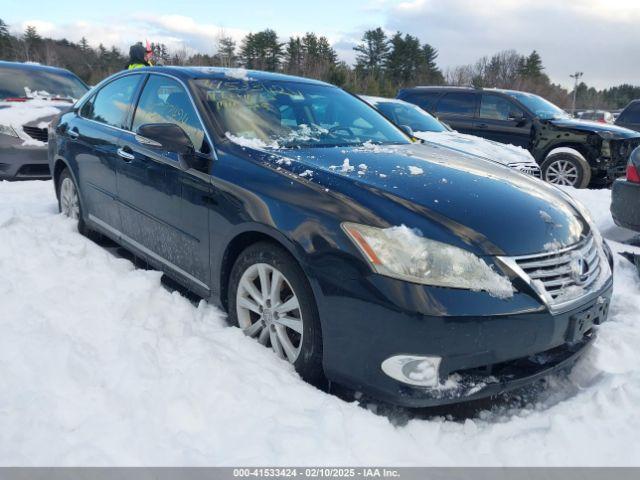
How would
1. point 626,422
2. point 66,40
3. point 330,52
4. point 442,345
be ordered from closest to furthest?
point 442,345 < point 626,422 < point 330,52 < point 66,40

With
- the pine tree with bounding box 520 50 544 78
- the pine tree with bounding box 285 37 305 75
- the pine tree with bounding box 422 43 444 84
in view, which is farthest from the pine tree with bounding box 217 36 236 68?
the pine tree with bounding box 520 50 544 78

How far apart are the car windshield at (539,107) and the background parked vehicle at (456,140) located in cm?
207

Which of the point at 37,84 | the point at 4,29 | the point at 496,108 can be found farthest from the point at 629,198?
the point at 4,29

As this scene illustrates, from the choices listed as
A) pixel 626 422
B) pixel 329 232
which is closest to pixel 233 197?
pixel 329 232

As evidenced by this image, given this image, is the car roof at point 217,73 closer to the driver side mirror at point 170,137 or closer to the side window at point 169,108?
the side window at point 169,108

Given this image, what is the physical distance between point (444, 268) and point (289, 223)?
0.74m

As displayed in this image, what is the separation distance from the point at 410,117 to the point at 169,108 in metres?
5.43

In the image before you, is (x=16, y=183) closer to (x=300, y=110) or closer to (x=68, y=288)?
(x=68, y=288)

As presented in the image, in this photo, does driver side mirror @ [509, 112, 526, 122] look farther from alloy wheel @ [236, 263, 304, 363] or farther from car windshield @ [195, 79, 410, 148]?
alloy wheel @ [236, 263, 304, 363]

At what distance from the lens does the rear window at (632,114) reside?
12.1 m

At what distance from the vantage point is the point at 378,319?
82.4 inches

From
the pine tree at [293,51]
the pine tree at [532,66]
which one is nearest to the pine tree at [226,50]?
the pine tree at [293,51]

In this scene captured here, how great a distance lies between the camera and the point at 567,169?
8.62 metres

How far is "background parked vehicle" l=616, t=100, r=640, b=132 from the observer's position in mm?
12094
